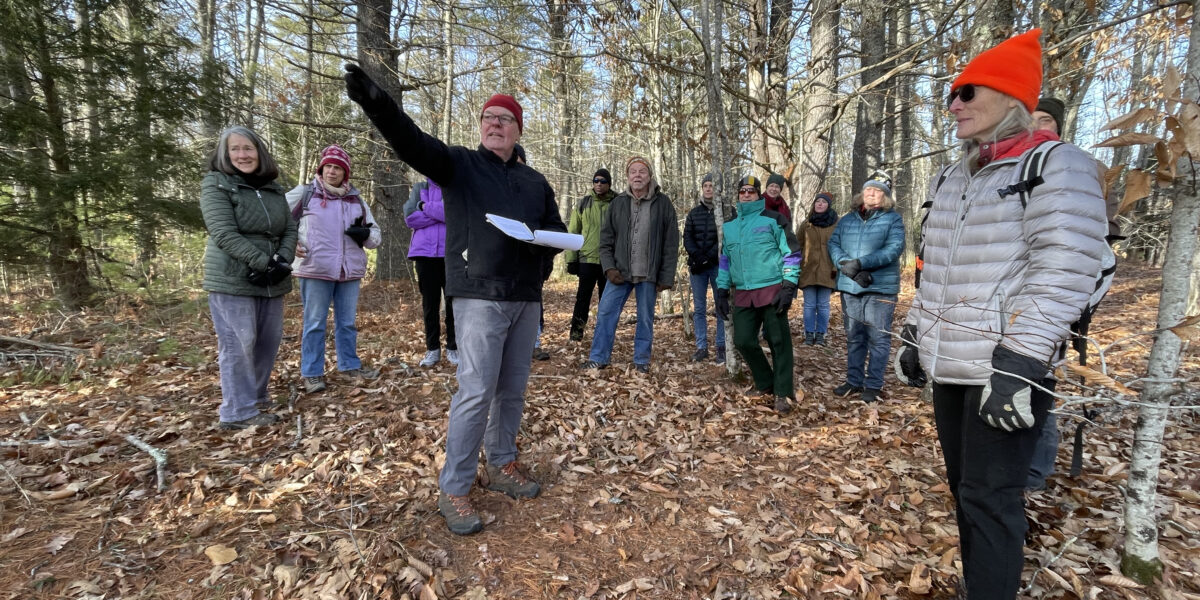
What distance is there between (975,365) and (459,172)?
2.56m

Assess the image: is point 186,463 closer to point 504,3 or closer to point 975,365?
point 975,365

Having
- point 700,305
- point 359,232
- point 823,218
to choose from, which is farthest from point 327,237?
point 823,218

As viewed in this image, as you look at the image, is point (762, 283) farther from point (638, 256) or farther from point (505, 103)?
point (505, 103)

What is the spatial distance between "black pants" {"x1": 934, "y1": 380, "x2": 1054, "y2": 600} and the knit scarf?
17.9 ft

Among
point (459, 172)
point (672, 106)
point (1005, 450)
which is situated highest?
point (672, 106)

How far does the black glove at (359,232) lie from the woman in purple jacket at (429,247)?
18.6 inches

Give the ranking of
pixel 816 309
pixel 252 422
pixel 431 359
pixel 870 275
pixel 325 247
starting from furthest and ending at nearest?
pixel 816 309
pixel 431 359
pixel 870 275
pixel 325 247
pixel 252 422

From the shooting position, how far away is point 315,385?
4.63 meters

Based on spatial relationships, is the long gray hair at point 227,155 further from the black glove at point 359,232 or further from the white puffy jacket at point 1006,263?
the white puffy jacket at point 1006,263

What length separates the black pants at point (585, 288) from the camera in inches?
252

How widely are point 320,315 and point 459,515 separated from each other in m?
2.75

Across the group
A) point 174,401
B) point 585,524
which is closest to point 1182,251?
point 585,524

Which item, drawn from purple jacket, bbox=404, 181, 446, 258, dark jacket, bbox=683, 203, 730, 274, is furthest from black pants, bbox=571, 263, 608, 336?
purple jacket, bbox=404, 181, 446, 258

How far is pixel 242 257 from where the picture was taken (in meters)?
3.66
